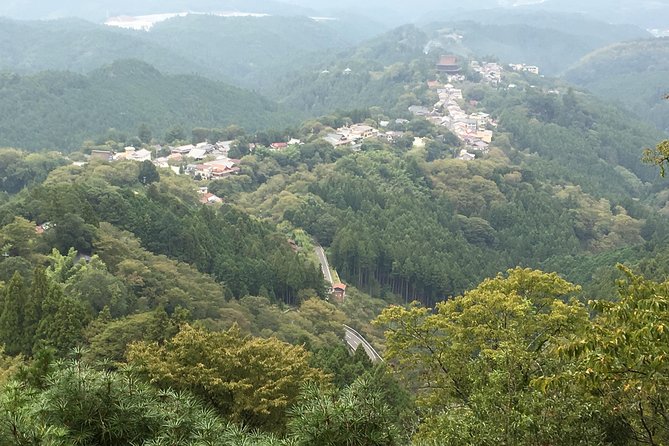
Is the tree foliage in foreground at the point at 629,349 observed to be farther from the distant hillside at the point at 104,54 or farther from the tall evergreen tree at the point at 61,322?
the distant hillside at the point at 104,54

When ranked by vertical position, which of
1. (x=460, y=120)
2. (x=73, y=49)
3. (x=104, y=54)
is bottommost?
(x=73, y=49)

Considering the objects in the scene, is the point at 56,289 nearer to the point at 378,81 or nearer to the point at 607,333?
the point at 607,333

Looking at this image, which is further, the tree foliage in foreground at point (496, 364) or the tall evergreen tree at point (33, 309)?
the tall evergreen tree at point (33, 309)

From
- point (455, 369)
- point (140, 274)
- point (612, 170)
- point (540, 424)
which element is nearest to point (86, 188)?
point (140, 274)

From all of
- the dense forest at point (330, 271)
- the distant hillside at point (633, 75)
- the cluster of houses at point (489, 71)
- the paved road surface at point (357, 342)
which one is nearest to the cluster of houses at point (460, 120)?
the dense forest at point (330, 271)

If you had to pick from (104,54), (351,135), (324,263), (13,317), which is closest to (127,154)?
(351,135)

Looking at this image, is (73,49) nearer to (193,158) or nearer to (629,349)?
(193,158)
